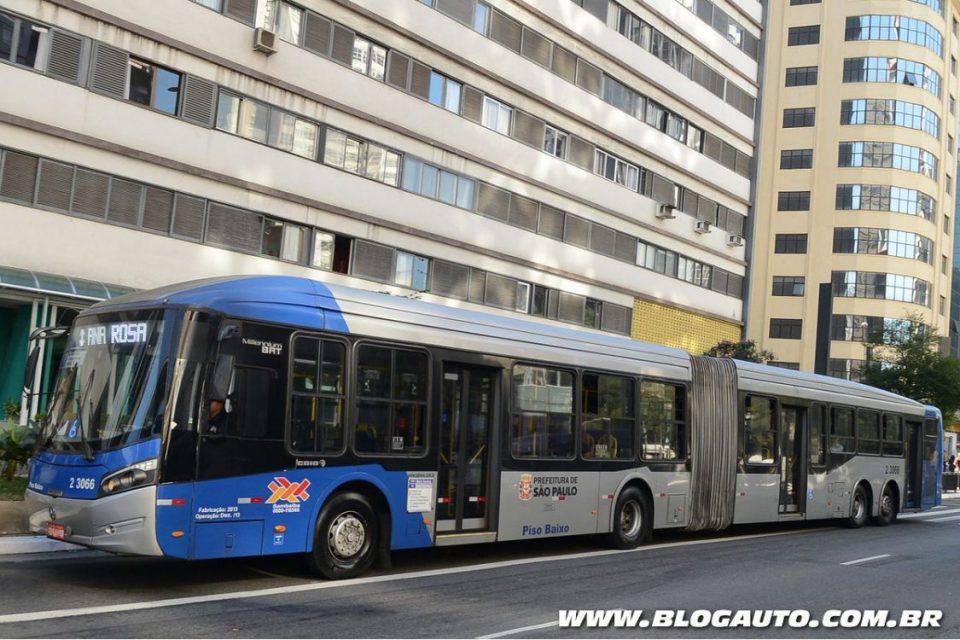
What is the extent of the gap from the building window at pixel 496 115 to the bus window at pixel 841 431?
49.3ft

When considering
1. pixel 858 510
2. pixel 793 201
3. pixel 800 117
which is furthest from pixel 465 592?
pixel 800 117

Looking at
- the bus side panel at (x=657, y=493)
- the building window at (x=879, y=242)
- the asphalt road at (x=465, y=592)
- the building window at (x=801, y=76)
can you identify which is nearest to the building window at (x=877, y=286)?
the building window at (x=879, y=242)

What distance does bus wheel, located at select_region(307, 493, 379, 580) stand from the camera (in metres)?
10.9

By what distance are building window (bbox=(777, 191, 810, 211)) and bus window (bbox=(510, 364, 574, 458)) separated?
57004 mm

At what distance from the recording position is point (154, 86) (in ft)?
76.5

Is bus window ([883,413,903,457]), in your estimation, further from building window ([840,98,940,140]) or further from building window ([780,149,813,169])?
building window ([780,149,813,169])

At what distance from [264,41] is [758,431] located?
48.0 feet

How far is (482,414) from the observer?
43.1 feet

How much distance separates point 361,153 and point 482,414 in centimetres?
1625

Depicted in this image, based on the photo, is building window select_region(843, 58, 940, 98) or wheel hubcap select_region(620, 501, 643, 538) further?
building window select_region(843, 58, 940, 98)

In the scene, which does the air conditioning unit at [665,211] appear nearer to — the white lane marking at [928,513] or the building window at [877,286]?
the white lane marking at [928,513]

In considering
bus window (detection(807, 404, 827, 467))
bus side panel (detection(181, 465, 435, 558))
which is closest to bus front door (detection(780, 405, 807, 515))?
bus window (detection(807, 404, 827, 467))

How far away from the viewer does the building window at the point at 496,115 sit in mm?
32125

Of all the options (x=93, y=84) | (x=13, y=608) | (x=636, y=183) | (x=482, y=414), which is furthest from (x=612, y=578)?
(x=636, y=183)
